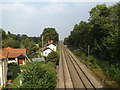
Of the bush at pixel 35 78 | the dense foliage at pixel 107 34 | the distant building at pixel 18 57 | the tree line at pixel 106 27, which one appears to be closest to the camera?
the bush at pixel 35 78

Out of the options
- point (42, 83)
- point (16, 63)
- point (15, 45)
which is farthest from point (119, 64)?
point (15, 45)

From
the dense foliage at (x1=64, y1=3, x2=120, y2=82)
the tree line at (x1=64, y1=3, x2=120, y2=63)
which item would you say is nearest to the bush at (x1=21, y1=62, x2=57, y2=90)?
the dense foliage at (x1=64, y1=3, x2=120, y2=82)

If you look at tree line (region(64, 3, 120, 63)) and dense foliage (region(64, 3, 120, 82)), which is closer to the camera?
dense foliage (region(64, 3, 120, 82))

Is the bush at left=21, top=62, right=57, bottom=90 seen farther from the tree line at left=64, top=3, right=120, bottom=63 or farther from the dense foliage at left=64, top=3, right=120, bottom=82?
the tree line at left=64, top=3, right=120, bottom=63

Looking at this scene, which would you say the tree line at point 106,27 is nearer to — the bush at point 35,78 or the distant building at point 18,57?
the bush at point 35,78

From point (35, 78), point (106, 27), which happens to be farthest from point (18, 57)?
point (35, 78)

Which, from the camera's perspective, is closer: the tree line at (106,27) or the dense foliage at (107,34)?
the dense foliage at (107,34)

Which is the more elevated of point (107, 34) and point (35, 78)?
point (107, 34)

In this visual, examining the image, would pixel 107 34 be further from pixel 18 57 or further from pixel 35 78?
pixel 18 57

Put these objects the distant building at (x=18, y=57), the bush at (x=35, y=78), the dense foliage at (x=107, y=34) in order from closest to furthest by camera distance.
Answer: the bush at (x=35, y=78) < the dense foliage at (x=107, y=34) < the distant building at (x=18, y=57)

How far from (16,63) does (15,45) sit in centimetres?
1969

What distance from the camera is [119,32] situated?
19.0 m

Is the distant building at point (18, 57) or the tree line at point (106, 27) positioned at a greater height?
the tree line at point (106, 27)

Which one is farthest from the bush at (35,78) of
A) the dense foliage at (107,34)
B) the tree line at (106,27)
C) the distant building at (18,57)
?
the distant building at (18,57)
